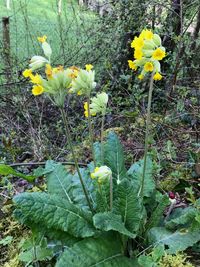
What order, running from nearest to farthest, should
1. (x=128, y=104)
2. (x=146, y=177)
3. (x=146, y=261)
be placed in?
(x=146, y=261) < (x=146, y=177) < (x=128, y=104)

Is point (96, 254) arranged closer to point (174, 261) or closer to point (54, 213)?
point (54, 213)

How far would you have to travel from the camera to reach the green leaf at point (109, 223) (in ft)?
6.11

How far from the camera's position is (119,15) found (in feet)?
18.5

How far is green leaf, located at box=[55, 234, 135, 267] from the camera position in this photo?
188 centimetres

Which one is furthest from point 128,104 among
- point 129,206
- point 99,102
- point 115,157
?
point 129,206

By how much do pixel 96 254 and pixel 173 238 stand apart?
16.3 inches

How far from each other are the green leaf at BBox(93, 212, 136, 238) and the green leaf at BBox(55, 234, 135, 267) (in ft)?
0.47

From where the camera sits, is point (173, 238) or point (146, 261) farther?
point (173, 238)

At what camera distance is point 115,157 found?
2438 mm

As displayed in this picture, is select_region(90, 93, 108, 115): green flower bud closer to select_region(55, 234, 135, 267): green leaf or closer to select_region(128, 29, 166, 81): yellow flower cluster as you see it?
select_region(128, 29, 166, 81): yellow flower cluster

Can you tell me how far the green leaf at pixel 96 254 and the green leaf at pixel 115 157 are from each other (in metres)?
0.43

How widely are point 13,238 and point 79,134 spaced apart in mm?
2203

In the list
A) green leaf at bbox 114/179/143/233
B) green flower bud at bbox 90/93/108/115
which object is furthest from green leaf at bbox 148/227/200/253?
green flower bud at bbox 90/93/108/115

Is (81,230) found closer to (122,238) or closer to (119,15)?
(122,238)
